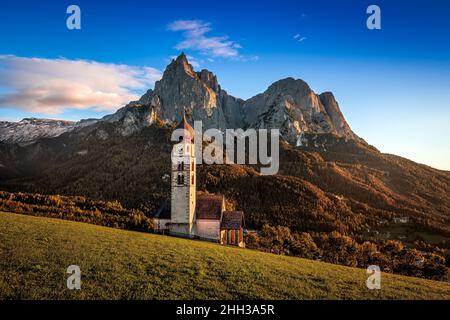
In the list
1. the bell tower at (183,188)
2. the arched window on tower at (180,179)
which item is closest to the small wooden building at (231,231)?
the bell tower at (183,188)

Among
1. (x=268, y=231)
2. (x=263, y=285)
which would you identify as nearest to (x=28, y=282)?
(x=263, y=285)

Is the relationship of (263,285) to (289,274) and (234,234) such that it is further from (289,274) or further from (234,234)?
(234,234)

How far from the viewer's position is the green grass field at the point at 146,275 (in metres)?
14.4

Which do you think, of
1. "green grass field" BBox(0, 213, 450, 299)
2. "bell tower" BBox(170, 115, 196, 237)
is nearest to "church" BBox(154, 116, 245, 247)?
"bell tower" BBox(170, 115, 196, 237)

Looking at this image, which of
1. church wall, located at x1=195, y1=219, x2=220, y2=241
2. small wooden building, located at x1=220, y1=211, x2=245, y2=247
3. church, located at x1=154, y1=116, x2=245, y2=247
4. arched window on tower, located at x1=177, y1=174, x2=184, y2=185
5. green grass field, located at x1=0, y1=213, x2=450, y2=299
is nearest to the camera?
green grass field, located at x1=0, y1=213, x2=450, y2=299

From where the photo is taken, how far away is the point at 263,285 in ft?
57.5

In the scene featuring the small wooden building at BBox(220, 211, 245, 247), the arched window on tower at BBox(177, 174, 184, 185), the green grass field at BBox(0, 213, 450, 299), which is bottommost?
the small wooden building at BBox(220, 211, 245, 247)

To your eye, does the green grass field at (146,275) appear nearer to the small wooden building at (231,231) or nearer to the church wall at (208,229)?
the church wall at (208,229)

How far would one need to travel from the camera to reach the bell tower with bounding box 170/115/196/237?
149 feet

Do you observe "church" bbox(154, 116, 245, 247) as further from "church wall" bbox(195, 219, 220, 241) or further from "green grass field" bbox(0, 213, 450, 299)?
"green grass field" bbox(0, 213, 450, 299)

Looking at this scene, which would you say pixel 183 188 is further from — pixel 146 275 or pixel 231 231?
pixel 146 275

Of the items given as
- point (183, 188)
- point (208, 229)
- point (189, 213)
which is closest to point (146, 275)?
point (189, 213)

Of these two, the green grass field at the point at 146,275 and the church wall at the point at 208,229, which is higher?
the green grass field at the point at 146,275

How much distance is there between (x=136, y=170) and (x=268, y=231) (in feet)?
236
